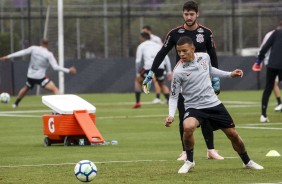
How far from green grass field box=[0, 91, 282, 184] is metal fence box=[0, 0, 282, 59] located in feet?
50.7

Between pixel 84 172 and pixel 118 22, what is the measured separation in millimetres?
32369

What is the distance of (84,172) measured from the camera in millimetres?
11125

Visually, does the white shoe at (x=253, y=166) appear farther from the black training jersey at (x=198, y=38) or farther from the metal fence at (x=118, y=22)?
the metal fence at (x=118, y=22)

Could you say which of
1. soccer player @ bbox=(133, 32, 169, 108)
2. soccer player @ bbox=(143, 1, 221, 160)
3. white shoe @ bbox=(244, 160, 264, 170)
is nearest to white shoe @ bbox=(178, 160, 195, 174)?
white shoe @ bbox=(244, 160, 264, 170)

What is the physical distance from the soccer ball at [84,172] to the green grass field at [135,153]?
385 mm

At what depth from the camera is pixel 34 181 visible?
1178cm

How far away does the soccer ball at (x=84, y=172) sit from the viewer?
438 inches

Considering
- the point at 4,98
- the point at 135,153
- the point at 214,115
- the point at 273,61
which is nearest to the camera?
the point at 214,115

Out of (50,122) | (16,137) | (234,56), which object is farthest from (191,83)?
(234,56)

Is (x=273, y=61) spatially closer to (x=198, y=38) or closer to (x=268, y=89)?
(x=268, y=89)

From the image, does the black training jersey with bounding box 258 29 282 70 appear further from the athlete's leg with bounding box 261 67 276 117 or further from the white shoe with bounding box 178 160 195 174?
the white shoe with bounding box 178 160 195 174

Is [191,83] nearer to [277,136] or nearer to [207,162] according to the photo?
[207,162]

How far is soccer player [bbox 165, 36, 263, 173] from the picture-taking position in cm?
1258

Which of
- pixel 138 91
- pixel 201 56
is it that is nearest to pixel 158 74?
pixel 138 91
